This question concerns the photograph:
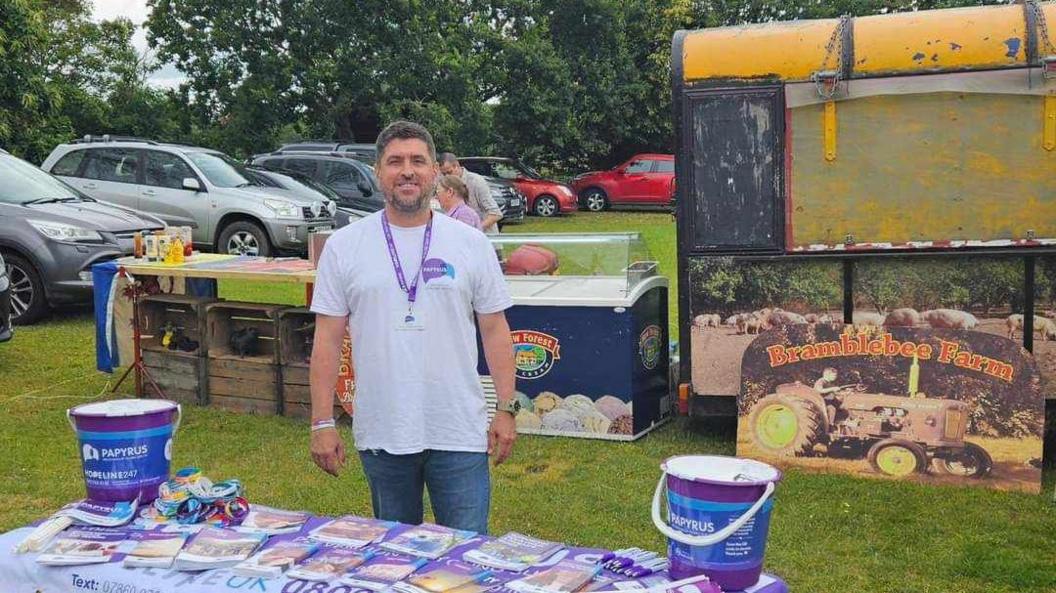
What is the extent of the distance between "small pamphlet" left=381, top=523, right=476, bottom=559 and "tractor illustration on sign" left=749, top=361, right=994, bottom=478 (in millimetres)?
3661

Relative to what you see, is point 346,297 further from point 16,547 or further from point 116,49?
point 116,49

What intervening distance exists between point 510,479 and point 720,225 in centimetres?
192

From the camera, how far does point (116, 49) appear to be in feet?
101

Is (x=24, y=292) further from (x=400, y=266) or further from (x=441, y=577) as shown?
(x=441, y=577)

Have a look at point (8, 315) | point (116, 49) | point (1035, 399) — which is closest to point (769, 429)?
point (1035, 399)

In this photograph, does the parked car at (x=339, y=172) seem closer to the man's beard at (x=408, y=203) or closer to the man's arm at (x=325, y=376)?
the man's arm at (x=325, y=376)

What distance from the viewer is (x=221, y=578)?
110 inches

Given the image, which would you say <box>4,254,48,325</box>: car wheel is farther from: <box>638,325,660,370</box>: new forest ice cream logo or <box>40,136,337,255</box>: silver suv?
<box>638,325,660,370</box>: new forest ice cream logo

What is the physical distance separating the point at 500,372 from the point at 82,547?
4.42 ft

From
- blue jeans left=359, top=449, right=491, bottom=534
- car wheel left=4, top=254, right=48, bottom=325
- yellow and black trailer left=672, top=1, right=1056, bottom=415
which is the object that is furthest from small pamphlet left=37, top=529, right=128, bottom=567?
car wheel left=4, top=254, right=48, bottom=325

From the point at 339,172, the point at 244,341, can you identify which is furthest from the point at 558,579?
the point at 339,172

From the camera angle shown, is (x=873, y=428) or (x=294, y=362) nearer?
(x=873, y=428)

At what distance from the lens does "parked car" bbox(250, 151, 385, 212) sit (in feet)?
60.3

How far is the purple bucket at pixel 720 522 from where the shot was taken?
2.57 m
